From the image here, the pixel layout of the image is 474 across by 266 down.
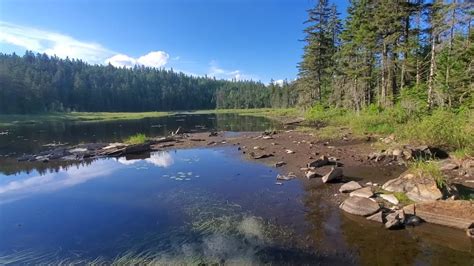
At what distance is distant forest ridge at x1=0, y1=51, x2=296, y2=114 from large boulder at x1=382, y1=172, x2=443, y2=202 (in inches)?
3746

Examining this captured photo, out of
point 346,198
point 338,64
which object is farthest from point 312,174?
point 338,64

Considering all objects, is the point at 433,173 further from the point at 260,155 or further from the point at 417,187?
the point at 260,155

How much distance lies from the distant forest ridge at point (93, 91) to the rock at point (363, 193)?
9516cm

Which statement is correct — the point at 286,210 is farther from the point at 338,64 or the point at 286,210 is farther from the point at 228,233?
the point at 338,64

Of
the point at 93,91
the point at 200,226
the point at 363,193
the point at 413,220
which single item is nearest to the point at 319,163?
the point at 363,193

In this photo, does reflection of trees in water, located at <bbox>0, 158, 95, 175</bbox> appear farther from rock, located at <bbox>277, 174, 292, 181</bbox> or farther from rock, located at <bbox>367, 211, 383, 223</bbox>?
rock, located at <bbox>367, 211, 383, 223</bbox>

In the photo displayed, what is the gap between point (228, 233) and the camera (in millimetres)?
9820

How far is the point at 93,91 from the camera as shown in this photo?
143 m

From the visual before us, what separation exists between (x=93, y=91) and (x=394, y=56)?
13596cm

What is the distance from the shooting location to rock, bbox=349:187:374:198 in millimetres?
12027

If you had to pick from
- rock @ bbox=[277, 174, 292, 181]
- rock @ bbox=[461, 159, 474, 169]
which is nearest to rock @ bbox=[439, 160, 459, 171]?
rock @ bbox=[461, 159, 474, 169]

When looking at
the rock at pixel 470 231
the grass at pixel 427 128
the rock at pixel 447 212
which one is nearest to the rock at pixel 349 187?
the rock at pixel 447 212

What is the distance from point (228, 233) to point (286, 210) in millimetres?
2841

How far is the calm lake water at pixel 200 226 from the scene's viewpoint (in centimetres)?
841
